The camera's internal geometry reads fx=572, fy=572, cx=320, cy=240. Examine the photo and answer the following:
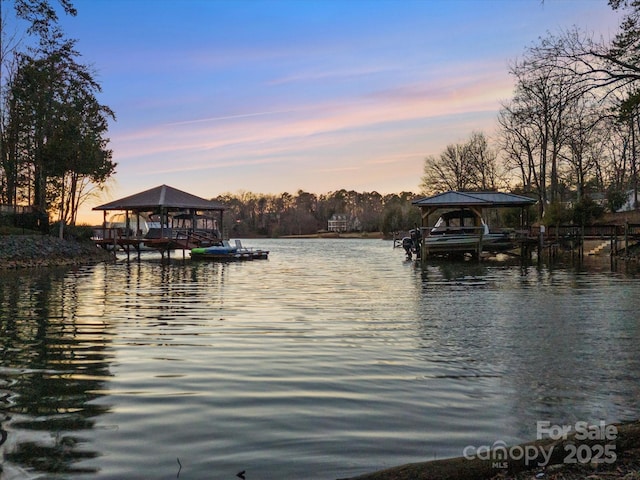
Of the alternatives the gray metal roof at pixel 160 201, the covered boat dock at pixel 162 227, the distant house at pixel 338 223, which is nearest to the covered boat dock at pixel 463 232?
the gray metal roof at pixel 160 201

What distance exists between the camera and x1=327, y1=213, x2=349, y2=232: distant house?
15475cm

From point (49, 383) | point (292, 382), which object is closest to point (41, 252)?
point (49, 383)

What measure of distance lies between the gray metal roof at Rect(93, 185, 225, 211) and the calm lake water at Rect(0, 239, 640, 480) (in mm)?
26914

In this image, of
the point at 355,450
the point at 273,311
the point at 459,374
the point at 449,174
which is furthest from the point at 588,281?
the point at 449,174

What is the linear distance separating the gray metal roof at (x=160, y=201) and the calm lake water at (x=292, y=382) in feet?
88.3

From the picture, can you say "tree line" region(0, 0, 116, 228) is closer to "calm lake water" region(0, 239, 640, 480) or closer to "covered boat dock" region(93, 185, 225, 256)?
"covered boat dock" region(93, 185, 225, 256)

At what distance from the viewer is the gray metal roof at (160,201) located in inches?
1556

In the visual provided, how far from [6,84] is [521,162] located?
4274 centimetres

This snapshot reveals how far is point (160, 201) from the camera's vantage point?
1554 inches

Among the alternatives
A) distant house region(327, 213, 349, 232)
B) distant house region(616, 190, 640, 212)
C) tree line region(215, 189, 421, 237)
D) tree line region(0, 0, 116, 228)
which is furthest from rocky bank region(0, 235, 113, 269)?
distant house region(327, 213, 349, 232)

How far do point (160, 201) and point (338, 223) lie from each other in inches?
4691

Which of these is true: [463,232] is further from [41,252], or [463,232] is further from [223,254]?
[41,252]

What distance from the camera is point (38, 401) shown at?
5523mm

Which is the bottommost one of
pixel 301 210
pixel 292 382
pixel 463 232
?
pixel 292 382
